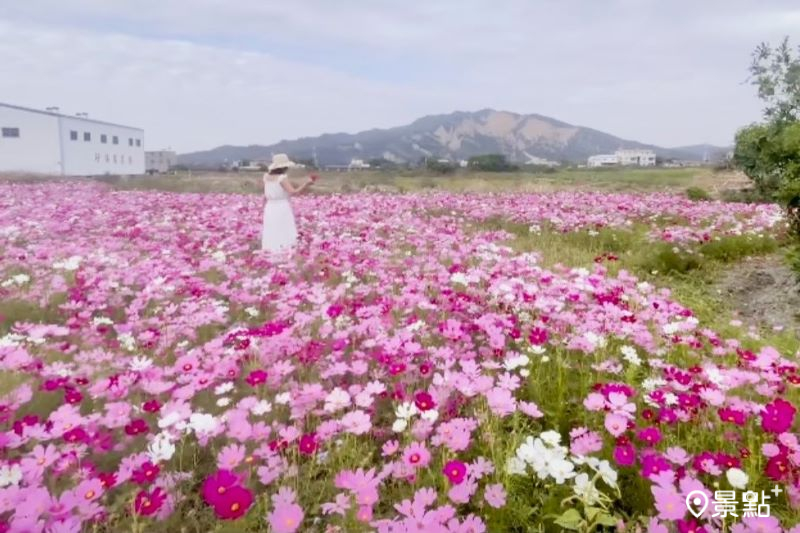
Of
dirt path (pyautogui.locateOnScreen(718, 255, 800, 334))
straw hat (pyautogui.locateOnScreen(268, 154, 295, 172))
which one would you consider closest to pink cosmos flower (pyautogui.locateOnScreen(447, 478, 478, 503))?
dirt path (pyautogui.locateOnScreen(718, 255, 800, 334))

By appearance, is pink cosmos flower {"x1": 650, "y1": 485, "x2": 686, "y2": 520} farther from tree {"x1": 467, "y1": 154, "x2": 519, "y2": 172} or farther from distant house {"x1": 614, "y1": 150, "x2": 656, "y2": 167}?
distant house {"x1": 614, "y1": 150, "x2": 656, "y2": 167}

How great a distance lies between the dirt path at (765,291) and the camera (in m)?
5.95

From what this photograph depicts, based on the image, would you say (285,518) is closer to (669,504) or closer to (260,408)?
(260,408)

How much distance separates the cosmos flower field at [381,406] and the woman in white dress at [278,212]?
195 cm

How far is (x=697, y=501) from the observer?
1.88 metres

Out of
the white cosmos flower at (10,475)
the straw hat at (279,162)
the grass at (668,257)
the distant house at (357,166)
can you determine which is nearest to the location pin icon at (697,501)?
the white cosmos flower at (10,475)

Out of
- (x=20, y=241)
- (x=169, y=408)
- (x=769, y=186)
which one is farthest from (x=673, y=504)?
(x=769, y=186)

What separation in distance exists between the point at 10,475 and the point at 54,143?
5593 centimetres

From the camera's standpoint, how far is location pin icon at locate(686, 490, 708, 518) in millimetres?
1854

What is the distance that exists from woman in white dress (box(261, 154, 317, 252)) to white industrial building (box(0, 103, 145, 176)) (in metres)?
45.1

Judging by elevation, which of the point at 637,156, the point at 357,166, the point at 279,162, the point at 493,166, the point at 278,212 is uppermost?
the point at 637,156

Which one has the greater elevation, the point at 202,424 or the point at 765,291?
the point at 202,424

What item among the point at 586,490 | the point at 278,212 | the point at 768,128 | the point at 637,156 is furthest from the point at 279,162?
the point at 637,156

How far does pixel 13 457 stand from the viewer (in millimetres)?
2613
